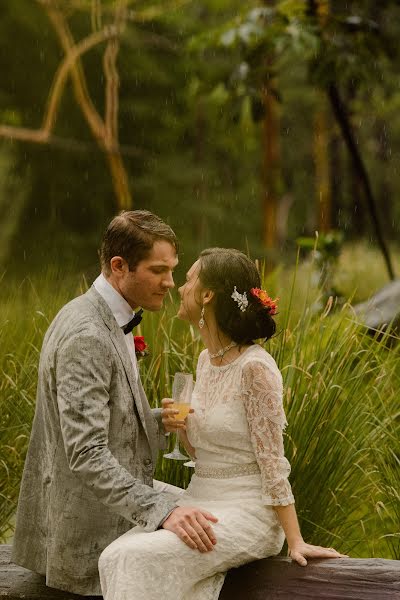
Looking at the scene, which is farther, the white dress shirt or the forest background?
the forest background

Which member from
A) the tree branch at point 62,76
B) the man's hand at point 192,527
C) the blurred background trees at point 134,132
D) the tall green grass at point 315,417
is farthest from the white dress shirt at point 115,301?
the tree branch at point 62,76

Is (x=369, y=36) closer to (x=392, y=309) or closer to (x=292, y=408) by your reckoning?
(x=392, y=309)

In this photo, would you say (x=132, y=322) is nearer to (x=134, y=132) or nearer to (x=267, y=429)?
(x=267, y=429)

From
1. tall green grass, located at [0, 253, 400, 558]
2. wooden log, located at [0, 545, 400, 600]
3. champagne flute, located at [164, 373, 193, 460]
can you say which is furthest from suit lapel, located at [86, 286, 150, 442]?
tall green grass, located at [0, 253, 400, 558]

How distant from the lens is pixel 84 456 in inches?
109

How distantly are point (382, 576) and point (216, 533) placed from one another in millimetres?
518

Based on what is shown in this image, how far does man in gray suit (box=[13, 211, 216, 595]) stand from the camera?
2791 millimetres

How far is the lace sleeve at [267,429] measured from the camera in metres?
2.92

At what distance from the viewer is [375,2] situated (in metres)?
8.02

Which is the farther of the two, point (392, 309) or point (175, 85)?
point (175, 85)

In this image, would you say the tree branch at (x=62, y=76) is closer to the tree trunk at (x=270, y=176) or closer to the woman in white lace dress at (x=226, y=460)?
the tree trunk at (x=270, y=176)

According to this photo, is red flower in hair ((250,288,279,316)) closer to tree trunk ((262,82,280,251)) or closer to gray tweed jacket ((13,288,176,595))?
gray tweed jacket ((13,288,176,595))

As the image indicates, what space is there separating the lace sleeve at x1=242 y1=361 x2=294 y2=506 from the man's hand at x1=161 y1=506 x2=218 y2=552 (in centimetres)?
22

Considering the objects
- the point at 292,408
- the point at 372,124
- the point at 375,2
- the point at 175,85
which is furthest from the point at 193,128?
the point at 292,408
